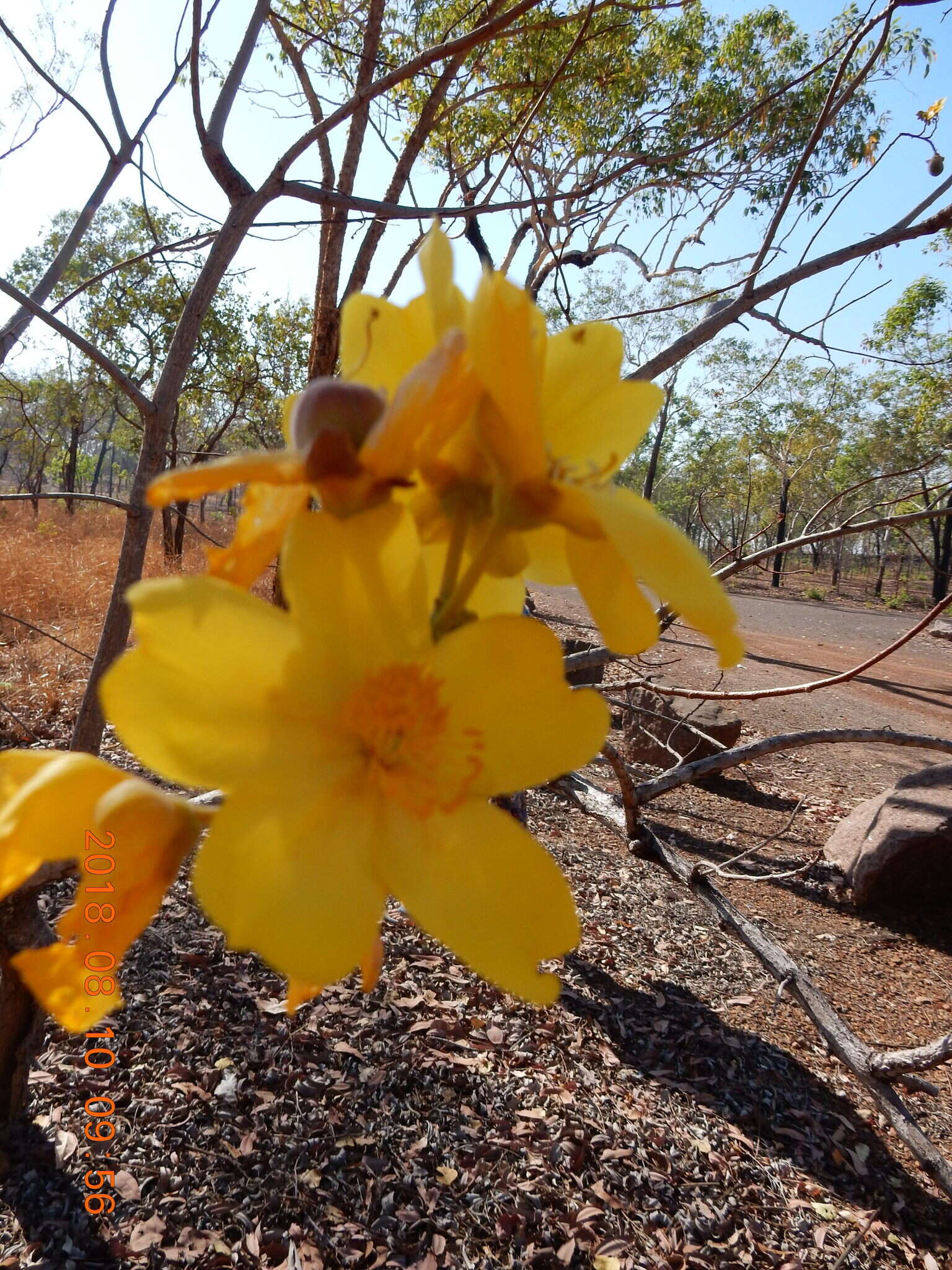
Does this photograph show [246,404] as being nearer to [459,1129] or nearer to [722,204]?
[722,204]

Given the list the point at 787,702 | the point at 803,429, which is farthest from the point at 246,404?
the point at 803,429

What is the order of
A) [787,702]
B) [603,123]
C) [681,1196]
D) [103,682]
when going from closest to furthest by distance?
[103,682] < [681,1196] < [603,123] < [787,702]

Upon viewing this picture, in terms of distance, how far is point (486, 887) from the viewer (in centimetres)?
45

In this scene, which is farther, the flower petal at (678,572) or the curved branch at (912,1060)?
the curved branch at (912,1060)

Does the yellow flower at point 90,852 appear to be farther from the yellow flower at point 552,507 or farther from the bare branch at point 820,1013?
the bare branch at point 820,1013

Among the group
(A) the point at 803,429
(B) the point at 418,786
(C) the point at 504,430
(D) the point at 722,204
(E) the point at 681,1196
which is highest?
(A) the point at 803,429

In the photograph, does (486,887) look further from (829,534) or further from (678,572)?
(829,534)

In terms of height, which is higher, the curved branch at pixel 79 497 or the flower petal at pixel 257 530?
the curved branch at pixel 79 497

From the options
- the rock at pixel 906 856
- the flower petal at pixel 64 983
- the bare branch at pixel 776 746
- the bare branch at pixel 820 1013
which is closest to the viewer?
the flower petal at pixel 64 983

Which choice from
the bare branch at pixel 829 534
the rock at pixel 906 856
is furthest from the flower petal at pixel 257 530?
the rock at pixel 906 856

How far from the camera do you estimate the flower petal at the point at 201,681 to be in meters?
0.42

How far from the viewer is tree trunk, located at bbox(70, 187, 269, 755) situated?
2473 millimetres

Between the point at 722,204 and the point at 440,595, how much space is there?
236 inches

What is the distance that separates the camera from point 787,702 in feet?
32.3
